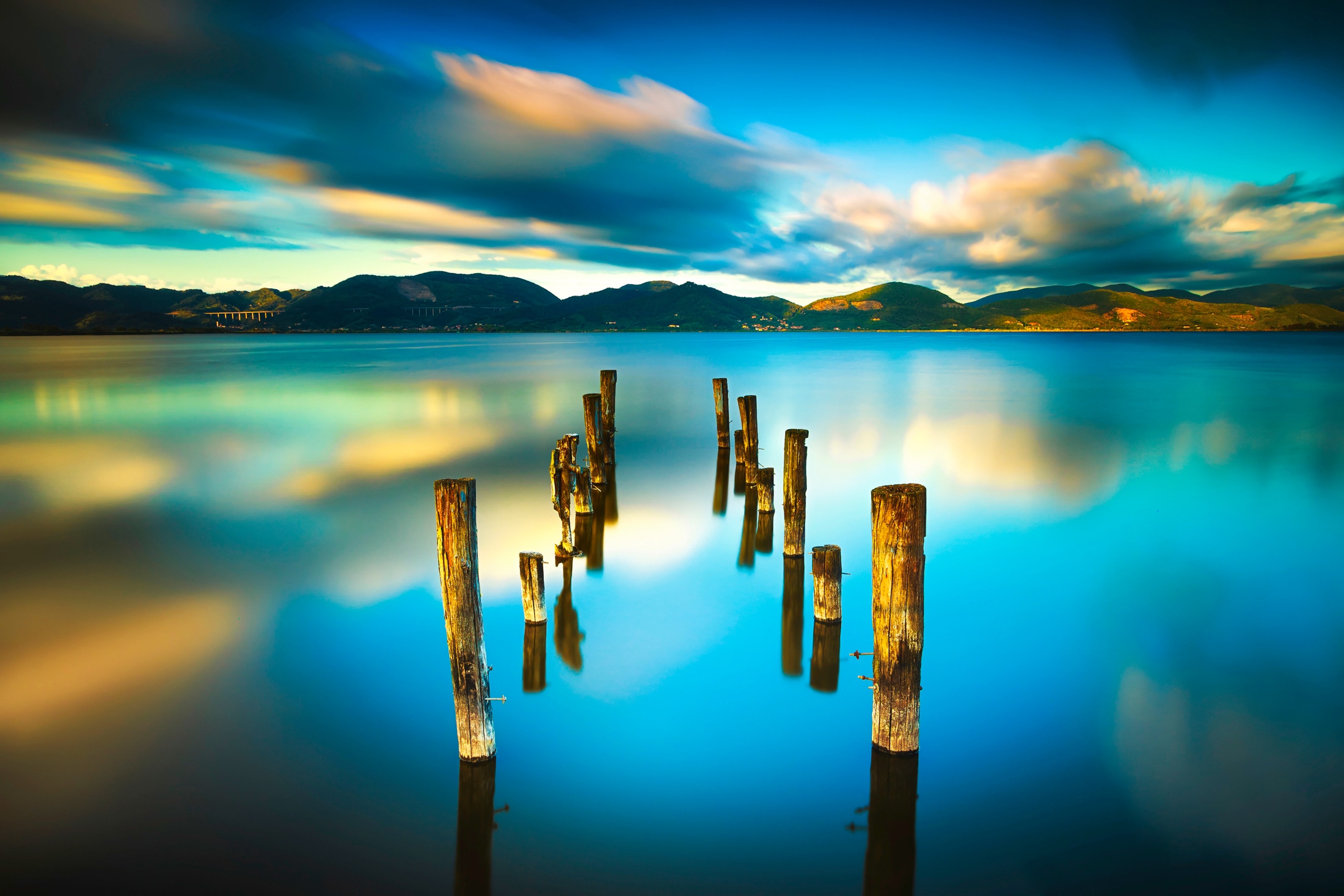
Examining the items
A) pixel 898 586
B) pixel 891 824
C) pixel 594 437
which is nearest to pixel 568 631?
pixel 891 824

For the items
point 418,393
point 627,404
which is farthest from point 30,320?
point 627,404

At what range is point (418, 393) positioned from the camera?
3725 cm

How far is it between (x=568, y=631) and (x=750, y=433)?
26.1ft

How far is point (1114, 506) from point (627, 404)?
22.8 meters

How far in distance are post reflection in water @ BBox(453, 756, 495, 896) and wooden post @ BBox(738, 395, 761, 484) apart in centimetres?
961

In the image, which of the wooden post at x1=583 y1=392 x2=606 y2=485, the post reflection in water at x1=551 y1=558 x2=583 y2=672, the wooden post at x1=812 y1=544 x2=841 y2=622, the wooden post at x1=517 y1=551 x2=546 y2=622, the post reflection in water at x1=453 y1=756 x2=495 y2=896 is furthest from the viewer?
the wooden post at x1=583 y1=392 x2=606 y2=485

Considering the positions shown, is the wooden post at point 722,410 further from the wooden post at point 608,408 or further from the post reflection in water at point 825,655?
the post reflection in water at point 825,655

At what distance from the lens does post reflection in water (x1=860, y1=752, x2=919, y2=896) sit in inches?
184

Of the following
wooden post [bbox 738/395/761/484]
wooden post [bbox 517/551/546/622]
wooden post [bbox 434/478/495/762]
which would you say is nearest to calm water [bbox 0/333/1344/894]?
wooden post [bbox 517/551/546/622]

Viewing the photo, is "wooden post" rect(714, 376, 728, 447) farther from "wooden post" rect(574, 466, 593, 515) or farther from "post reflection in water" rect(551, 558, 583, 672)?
"post reflection in water" rect(551, 558, 583, 672)

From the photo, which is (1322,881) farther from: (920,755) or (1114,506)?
(1114,506)

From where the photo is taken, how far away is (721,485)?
52.9ft

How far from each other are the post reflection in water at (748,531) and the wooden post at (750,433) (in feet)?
1.31

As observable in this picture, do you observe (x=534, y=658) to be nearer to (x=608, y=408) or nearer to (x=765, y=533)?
(x=765, y=533)
